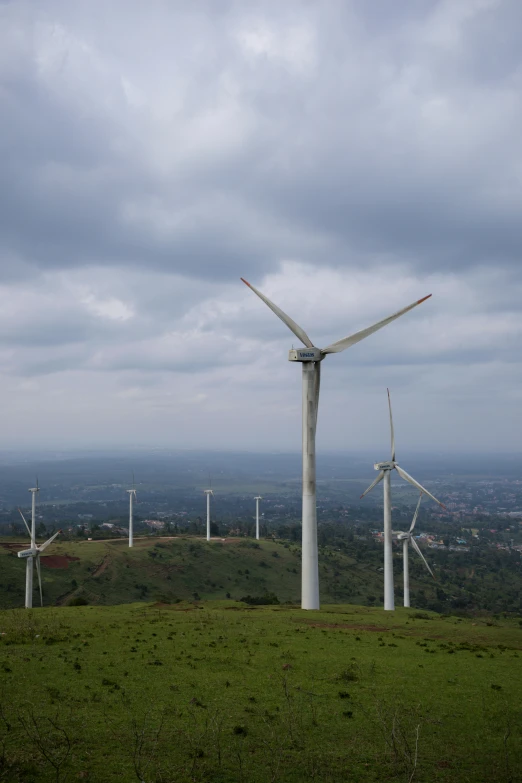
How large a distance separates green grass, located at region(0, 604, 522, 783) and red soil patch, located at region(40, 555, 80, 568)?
57790mm

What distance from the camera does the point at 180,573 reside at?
102 metres

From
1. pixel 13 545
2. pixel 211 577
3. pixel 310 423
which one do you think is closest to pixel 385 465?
pixel 310 423

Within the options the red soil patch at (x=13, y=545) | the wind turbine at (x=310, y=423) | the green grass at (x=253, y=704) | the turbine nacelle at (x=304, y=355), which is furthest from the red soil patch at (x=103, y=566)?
the turbine nacelle at (x=304, y=355)

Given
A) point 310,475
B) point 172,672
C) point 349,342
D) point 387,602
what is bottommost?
point 387,602

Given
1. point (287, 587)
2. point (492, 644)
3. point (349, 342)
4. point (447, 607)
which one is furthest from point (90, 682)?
point (447, 607)

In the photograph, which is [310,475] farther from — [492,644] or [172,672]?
[172,672]

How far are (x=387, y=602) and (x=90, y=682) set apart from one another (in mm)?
43371

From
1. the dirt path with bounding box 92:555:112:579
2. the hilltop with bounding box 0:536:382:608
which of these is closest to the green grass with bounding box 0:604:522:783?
the hilltop with bounding box 0:536:382:608

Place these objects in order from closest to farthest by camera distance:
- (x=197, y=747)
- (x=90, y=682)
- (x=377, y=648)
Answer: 1. (x=197, y=747)
2. (x=90, y=682)
3. (x=377, y=648)

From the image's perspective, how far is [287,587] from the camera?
10681 cm

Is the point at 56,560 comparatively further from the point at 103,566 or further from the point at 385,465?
the point at 385,465

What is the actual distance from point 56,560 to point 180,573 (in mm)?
20020

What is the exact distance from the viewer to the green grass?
17.0 metres

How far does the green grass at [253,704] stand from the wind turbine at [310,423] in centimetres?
955
